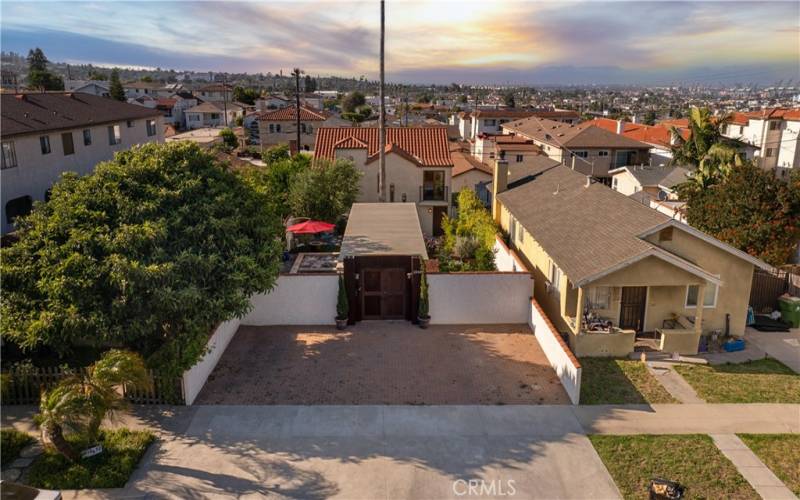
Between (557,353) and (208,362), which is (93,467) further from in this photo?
(557,353)

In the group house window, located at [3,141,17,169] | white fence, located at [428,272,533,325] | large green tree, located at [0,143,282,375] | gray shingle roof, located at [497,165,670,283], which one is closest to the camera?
large green tree, located at [0,143,282,375]

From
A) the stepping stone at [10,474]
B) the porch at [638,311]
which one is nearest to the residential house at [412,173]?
the porch at [638,311]

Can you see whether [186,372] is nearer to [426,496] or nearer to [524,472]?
[426,496]

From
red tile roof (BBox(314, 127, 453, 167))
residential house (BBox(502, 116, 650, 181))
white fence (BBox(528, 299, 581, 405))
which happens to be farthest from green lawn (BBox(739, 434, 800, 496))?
residential house (BBox(502, 116, 650, 181))

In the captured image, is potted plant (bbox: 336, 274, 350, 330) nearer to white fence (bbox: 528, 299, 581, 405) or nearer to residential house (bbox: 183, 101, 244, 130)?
white fence (bbox: 528, 299, 581, 405)

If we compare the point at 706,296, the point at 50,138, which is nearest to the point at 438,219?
the point at 706,296

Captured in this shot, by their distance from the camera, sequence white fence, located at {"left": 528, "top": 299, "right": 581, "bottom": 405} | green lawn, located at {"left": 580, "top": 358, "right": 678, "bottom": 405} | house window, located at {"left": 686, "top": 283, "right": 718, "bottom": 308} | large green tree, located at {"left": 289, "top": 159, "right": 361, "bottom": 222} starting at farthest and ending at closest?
large green tree, located at {"left": 289, "top": 159, "right": 361, "bottom": 222} < house window, located at {"left": 686, "top": 283, "right": 718, "bottom": 308} < green lawn, located at {"left": 580, "top": 358, "right": 678, "bottom": 405} < white fence, located at {"left": 528, "top": 299, "right": 581, "bottom": 405}

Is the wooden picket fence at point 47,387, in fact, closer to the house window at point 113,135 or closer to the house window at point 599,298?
the house window at point 599,298
